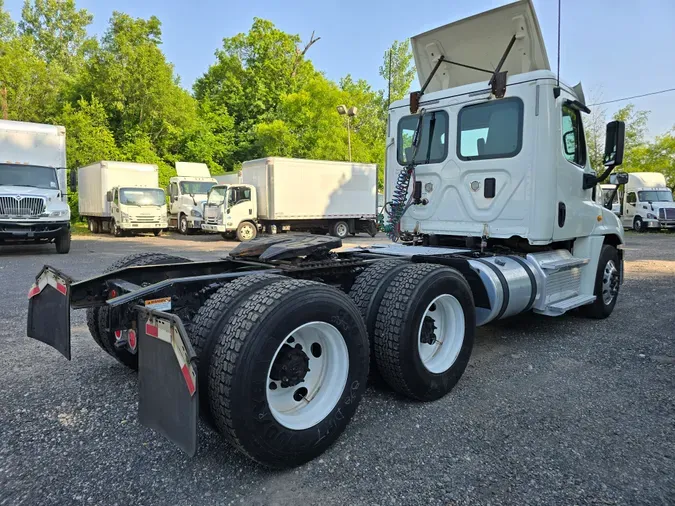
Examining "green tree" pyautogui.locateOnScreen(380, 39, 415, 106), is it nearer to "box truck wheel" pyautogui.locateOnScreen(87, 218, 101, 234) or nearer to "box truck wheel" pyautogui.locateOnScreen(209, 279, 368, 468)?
"box truck wheel" pyautogui.locateOnScreen(87, 218, 101, 234)

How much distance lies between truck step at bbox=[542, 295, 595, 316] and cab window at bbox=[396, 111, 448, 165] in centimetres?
202

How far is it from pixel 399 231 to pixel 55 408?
4.08 metres

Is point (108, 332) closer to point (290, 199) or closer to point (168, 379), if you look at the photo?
point (168, 379)

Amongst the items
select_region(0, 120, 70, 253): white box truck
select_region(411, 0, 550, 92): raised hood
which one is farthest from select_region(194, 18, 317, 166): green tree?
select_region(411, 0, 550, 92): raised hood

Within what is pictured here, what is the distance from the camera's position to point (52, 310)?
10.6 feet

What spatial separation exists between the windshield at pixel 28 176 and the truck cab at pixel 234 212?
259 inches

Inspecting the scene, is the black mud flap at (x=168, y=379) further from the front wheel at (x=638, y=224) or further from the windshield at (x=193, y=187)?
the front wheel at (x=638, y=224)

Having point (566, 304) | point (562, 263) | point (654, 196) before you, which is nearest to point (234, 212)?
point (562, 263)

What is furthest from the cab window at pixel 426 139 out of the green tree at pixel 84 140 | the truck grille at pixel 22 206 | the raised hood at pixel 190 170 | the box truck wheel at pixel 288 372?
the green tree at pixel 84 140

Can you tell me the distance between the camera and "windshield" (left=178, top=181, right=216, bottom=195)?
2388cm

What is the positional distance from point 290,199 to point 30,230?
9477 mm

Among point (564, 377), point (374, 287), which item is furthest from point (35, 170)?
point (564, 377)

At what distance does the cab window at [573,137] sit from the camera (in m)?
5.11

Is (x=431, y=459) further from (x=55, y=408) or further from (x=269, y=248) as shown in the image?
(x=55, y=408)
